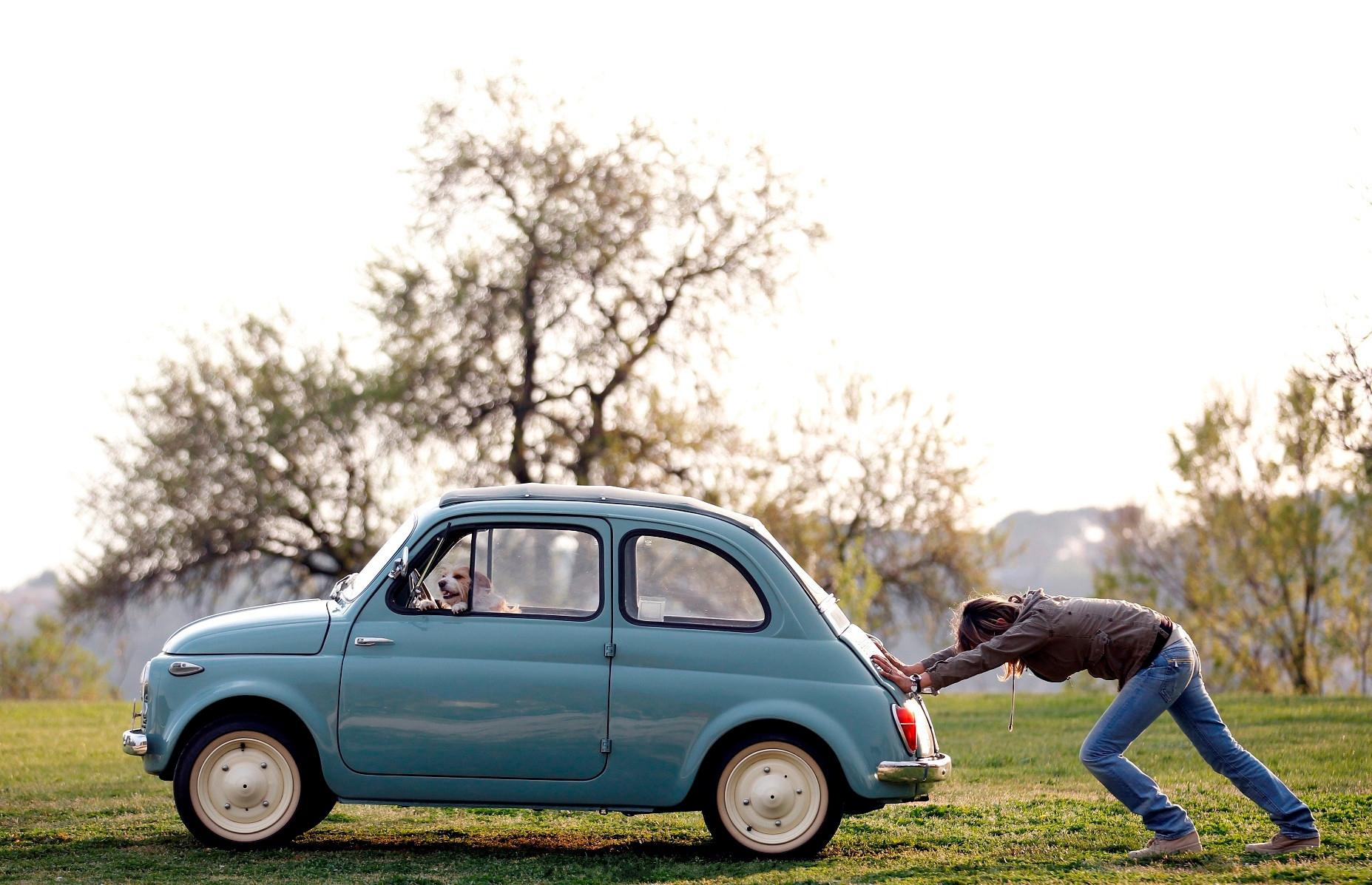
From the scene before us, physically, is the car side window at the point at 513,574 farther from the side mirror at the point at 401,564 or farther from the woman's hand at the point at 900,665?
the woman's hand at the point at 900,665

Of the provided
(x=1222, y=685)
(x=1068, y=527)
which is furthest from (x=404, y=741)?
(x=1068, y=527)

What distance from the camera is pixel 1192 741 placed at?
8.02m

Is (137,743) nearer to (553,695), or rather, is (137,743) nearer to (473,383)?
(553,695)

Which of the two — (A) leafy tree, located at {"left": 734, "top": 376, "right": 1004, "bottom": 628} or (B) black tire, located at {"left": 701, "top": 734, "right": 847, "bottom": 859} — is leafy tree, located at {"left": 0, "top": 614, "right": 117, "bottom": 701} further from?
(B) black tire, located at {"left": 701, "top": 734, "right": 847, "bottom": 859}

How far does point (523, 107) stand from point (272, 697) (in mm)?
24542

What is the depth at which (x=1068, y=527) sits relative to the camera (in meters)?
103

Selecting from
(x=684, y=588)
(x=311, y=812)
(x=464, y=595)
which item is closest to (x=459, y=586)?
(x=464, y=595)

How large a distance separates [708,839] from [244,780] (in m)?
2.68

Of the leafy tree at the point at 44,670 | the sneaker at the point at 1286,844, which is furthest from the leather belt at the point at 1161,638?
the leafy tree at the point at 44,670

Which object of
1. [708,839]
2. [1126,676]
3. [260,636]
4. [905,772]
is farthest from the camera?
[708,839]

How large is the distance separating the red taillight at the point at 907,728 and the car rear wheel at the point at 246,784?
10.4 feet

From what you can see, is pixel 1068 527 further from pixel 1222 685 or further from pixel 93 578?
pixel 93 578

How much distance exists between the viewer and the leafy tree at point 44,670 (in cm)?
4134

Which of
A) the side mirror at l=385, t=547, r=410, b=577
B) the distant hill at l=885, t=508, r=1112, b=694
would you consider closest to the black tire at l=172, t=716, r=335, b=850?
the side mirror at l=385, t=547, r=410, b=577
